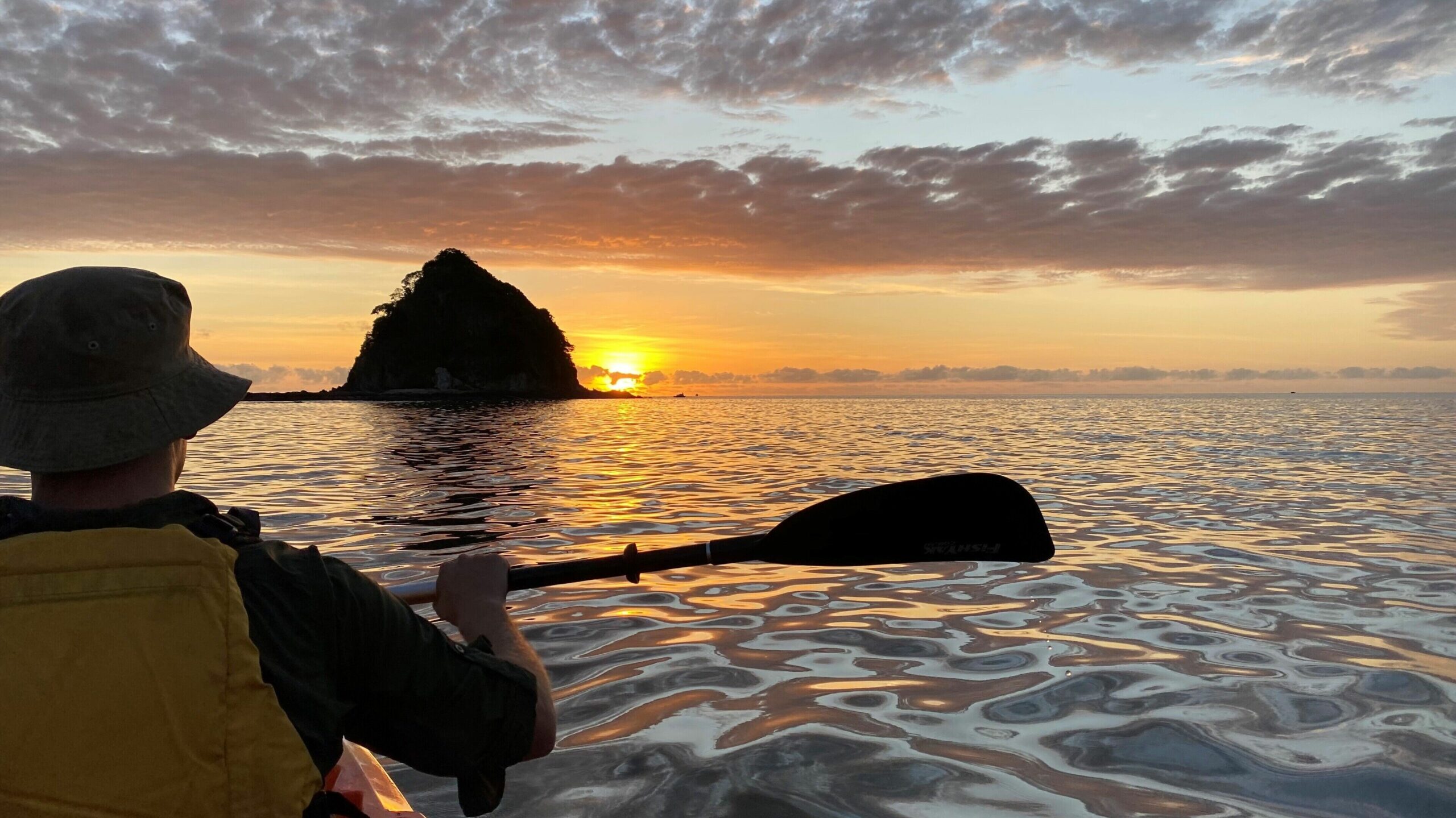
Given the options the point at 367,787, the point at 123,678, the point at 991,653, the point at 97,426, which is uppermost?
the point at 97,426

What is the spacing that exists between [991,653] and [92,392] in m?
4.45

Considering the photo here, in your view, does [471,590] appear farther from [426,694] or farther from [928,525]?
[928,525]

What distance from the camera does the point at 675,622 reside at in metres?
5.89

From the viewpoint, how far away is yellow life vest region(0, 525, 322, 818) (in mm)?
1562

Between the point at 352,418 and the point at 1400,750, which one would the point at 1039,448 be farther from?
the point at 352,418

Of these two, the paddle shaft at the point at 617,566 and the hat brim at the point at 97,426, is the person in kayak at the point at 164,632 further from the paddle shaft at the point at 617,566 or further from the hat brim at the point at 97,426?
the paddle shaft at the point at 617,566

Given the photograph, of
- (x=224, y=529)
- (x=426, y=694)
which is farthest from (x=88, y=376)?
(x=426, y=694)

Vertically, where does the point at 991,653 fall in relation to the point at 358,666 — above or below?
below

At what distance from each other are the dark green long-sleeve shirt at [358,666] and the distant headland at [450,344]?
11326 cm

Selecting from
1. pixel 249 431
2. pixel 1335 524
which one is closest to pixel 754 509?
pixel 1335 524

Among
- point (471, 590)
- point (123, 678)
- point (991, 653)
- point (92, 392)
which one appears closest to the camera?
point (123, 678)

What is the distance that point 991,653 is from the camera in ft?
16.8

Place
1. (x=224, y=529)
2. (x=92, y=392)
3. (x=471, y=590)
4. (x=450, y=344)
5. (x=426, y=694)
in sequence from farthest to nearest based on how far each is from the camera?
(x=450, y=344), (x=471, y=590), (x=426, y=694), (x=92, y=392), (x=224, y=529)

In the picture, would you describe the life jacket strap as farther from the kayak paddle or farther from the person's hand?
the kayak paddle
